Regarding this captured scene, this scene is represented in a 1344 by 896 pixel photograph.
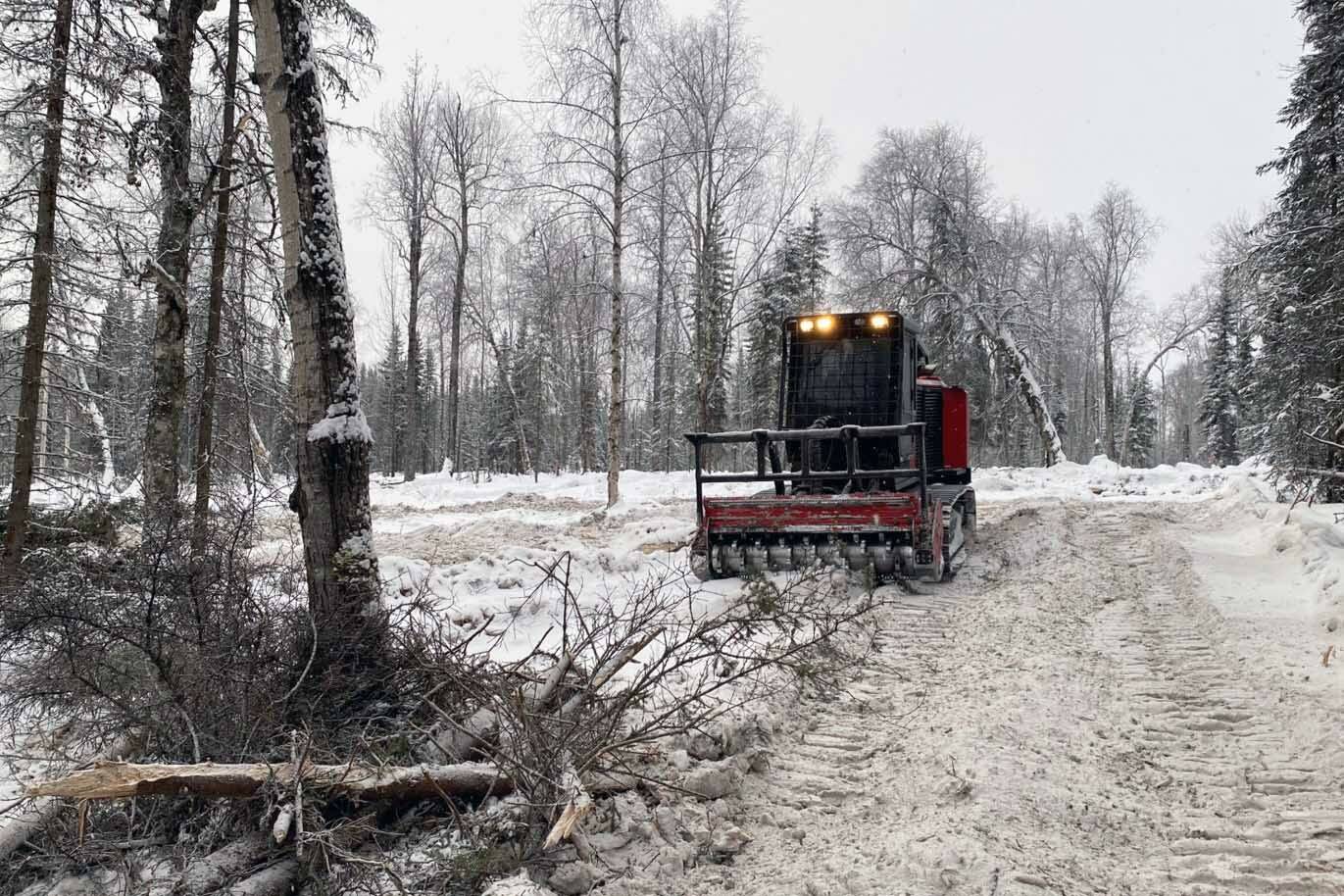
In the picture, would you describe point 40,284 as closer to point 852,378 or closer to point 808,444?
point 808,444

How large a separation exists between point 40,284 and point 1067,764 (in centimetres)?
963

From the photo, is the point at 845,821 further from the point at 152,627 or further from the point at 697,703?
the point at 152,627

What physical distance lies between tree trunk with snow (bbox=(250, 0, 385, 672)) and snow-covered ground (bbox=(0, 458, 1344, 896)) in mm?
890

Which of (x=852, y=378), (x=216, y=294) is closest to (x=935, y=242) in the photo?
(x=852, y=378)

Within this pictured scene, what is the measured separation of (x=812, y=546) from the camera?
7.94 meters

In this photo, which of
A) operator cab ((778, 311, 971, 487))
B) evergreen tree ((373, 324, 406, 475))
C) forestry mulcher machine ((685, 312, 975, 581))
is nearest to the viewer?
forestry mulcher machine ((685, 312, 975, 581))

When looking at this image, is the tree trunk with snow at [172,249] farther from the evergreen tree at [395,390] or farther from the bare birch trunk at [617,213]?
the evergreen tree at [395,390]

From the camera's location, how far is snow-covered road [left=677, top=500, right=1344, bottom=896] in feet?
9.42

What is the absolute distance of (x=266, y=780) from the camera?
9.23 ft

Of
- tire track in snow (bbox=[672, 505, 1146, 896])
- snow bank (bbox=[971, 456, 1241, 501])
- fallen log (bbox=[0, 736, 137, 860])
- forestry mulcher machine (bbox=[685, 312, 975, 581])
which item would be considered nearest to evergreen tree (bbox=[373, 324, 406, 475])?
snow bank (bbox=[971, 456, 1241, 501])

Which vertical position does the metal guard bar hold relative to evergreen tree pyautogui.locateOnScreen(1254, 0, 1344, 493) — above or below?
below

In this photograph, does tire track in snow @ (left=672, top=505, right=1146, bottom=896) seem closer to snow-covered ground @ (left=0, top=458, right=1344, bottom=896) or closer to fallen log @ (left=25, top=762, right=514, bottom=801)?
snow-covered ground @ (left=0, top=458, right=1344, bottom=896)

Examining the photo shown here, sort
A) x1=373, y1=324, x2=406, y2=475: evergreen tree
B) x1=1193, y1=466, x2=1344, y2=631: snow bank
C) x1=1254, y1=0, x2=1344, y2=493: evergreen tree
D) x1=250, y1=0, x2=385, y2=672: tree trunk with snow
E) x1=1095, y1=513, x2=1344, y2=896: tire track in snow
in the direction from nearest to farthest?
x1=1095, y1=513, x2=1344, y2=896: tire track in snow, x1=250, y1=0, x2=385, y2=672: tree trunk with snow, x1=1193, y1=466, x2=1344, y2=631: snow bank, x1=1254, y1=0, x2=1344, y2=493: evergreen tree, x1=373, y1=324, x2=406, y2=475: evergreen tree

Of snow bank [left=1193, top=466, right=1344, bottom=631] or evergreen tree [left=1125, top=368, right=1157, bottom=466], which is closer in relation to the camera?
snow bank [left=1193, top=466, right=1344, bottom=631]
